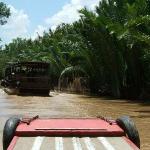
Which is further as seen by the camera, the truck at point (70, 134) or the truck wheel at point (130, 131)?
the truck wheel at point (130, 131)

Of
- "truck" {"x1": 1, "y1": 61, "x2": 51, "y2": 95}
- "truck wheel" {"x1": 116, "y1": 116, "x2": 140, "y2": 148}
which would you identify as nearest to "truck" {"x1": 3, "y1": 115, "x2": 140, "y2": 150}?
"truck wheel" {"x1": 116, "y1": 116, "x2": 140, "y2": 148}

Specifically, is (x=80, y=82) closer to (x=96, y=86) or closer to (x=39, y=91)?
(x=96, y=86)

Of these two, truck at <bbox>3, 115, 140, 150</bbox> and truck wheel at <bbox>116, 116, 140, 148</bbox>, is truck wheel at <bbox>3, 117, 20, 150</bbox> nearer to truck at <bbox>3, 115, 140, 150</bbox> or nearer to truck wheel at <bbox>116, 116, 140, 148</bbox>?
truck at <bbox>3, 115, 140, 150</bbox>

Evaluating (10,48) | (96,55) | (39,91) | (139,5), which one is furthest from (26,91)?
(10,48)

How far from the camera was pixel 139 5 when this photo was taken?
78.1 feet

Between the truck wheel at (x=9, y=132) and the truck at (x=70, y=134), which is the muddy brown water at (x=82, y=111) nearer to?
the truck at (x=70, y=134)

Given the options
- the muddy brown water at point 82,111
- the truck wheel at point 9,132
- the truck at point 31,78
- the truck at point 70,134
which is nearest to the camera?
Answer: the truck at point 70,134

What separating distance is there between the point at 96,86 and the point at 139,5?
45.2 feet

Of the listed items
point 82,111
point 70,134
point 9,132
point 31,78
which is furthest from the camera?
point 31,78

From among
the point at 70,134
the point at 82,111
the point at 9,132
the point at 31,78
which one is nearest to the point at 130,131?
the point at 70,134

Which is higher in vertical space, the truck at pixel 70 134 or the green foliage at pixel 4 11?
the green foliage at pixel 4 11

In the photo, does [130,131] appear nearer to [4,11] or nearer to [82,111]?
[82,111]

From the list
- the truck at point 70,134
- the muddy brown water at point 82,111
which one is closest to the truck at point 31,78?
the muddy brown water at point 82,111

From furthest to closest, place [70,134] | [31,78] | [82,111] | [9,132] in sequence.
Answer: [31,78] → [82,111] → [9,132] → [70,134]
